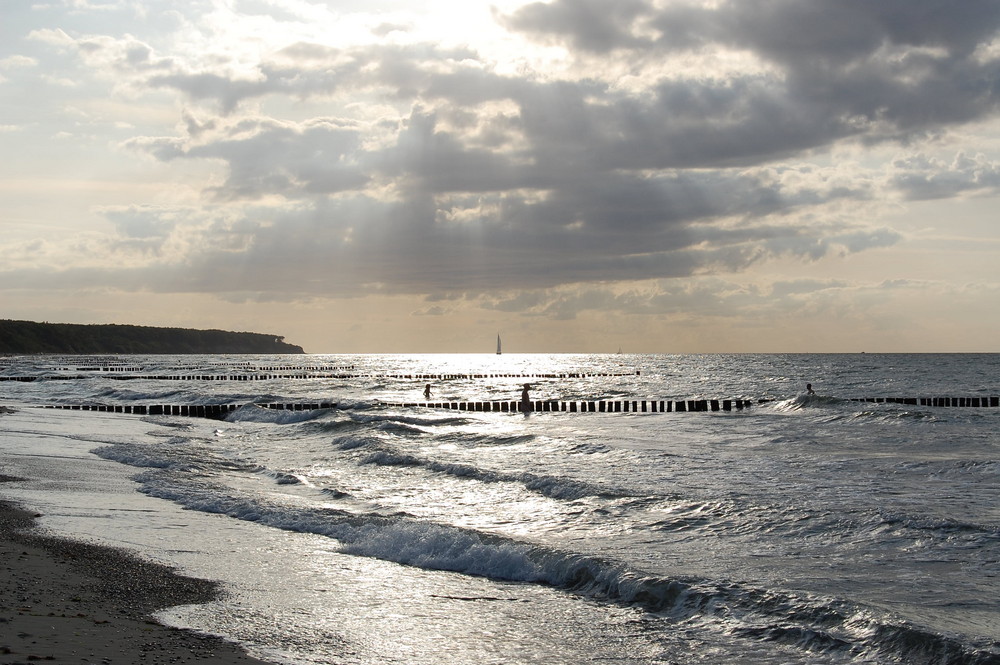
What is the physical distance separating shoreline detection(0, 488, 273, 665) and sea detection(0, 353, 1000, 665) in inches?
15.1

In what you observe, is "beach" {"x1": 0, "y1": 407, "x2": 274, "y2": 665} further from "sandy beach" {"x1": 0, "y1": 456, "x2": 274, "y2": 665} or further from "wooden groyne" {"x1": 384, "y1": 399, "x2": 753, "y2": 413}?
"wooden groyne" {"x1": 384, "y1": 399, "x2": 753, "y2": 413}

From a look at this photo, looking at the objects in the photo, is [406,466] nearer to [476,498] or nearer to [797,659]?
[476,498]

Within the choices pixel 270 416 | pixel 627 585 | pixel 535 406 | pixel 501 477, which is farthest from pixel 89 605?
pixel 535 406

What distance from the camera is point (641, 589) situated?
32.2ft

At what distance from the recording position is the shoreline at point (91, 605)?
6902mm

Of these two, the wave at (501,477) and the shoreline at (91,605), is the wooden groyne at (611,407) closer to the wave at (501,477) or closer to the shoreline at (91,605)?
the wave at (501,477)

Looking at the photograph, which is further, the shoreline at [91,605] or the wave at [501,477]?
the wave at [501,477]

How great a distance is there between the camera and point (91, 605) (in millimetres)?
8320

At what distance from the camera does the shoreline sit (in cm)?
690

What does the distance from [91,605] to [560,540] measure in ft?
21.4

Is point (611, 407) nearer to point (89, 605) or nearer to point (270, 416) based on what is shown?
point (270, 416)

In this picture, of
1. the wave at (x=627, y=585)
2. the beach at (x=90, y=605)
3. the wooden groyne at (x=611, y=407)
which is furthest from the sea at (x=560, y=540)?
the wooden groyne at (x=611, y=407)

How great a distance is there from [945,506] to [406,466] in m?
12.3

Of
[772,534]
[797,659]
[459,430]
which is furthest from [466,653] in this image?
[459,430]
